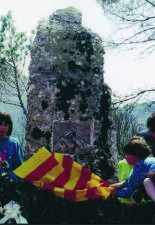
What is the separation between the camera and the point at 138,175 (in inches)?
90.6

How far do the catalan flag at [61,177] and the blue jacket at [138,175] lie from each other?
0.44 ft

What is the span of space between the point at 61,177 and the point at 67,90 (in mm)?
1347

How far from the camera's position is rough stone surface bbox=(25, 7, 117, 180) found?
329 cm

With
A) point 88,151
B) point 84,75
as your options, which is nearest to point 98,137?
point 88,151

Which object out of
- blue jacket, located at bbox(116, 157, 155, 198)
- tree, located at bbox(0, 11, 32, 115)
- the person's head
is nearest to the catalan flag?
blue jacket, located at bbox(116, 157, 155, 198)

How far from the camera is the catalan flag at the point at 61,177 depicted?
2.17 m

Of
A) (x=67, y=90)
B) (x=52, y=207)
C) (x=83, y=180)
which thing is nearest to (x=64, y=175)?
(x=83, y=180)

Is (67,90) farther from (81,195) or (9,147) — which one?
(81,195)

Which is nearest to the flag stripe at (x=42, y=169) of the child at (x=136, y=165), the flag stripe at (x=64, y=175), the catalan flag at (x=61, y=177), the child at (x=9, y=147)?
the catalan flag at (x=61, y=177)

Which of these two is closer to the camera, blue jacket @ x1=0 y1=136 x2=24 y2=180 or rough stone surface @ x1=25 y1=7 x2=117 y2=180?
blue jacket @ x1=0 y1=136 x2=24 y2=180

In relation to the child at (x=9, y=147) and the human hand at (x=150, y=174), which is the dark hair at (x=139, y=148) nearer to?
the human hand at (x=150, y=174)

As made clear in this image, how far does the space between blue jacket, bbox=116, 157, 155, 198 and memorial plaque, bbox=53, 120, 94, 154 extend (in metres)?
1.01

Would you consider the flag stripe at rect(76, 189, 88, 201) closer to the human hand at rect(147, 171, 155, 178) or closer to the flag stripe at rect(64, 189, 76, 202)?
the flag stripe at rect(64, 189, 76, 202)

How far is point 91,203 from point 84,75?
5.99 feet
